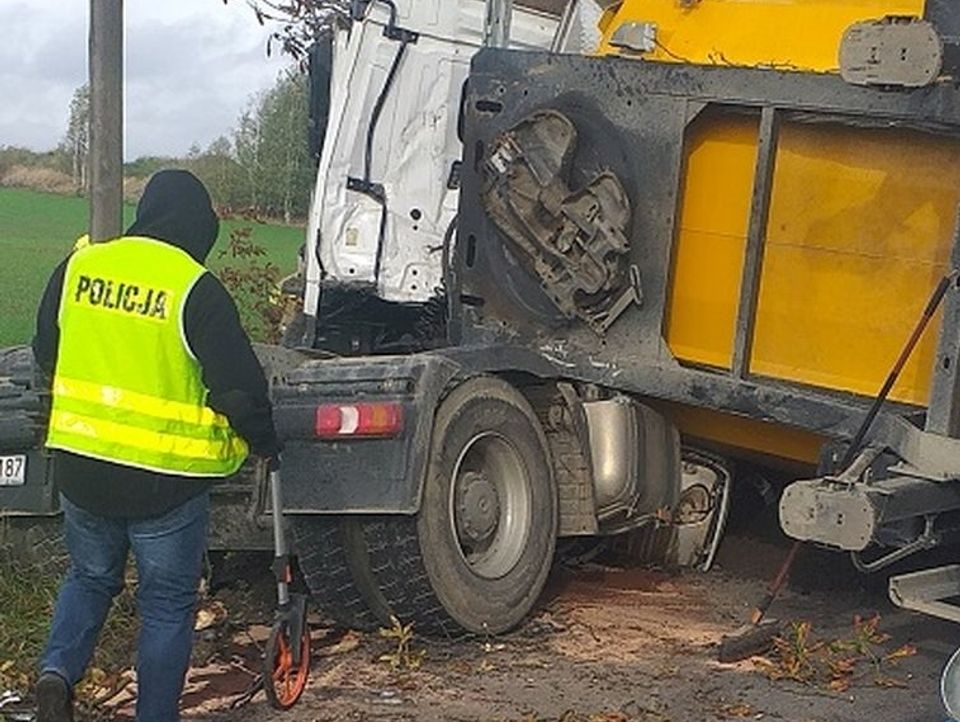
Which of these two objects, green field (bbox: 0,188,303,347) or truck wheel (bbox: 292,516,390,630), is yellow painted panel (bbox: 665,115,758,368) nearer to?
truck wheel (bbox: 292,516,390,630)

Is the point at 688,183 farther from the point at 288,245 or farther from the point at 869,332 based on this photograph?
the point at 288,245

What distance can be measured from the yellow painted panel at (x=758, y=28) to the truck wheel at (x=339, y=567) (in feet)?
7.03

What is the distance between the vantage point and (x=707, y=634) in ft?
20.4

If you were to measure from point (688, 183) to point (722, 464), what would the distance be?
1380mm

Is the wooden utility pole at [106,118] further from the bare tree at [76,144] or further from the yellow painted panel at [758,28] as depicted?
the bare tree at [76,144]

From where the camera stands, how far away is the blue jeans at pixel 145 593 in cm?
459

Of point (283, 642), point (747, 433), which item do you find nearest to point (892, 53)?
point (747, 433)

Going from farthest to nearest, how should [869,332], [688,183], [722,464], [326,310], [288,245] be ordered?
1. [288,245]
2. [326,310]
3. [722,464]
4. [688,183]
5. [869,332]

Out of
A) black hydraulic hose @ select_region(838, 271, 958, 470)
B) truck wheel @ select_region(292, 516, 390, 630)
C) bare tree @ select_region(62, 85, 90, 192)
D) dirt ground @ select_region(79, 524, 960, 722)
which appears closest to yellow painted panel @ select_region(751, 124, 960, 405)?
black hydraulic hose @ select_region(838, 271, 958, 470)

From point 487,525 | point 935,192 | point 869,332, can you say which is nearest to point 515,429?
point 487,525

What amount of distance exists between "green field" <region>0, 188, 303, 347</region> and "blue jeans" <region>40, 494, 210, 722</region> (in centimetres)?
363

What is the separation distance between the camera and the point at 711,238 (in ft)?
20.0

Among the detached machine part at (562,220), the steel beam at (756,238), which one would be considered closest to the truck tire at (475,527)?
the detached machine part at (562,220)

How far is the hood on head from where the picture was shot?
4648mm
